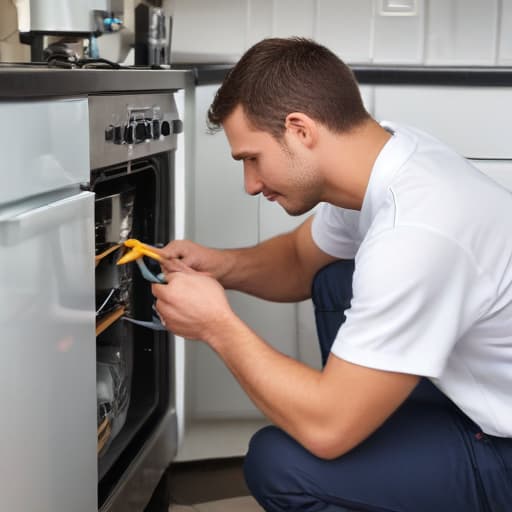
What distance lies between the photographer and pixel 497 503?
4.58 ft

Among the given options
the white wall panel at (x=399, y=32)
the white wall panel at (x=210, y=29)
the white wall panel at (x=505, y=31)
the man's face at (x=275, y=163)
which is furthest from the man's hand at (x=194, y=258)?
the white wall panel at (x=505, y=31)

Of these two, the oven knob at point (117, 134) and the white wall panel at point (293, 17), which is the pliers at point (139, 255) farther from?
the white wall panel at point (293, 17)

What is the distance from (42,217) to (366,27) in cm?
134

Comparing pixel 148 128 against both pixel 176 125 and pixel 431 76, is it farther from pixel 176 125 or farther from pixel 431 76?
pixel 431 76

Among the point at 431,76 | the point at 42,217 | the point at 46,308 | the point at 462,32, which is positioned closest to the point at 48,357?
the point at 46,308

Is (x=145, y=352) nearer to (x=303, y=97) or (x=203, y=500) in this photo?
(x=203, y=500)

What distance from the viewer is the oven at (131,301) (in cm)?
152

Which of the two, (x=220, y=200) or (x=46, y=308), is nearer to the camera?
(x=46, y=308)

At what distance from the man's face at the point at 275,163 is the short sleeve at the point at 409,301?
0.21 metres

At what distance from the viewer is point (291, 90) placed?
1.37 meters

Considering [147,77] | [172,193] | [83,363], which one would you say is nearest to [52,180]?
[83,363]

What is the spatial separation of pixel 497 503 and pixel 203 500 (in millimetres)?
885

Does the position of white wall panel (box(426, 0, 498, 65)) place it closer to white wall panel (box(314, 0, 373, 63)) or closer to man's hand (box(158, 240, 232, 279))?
white wall panel (box(314, 0, 373, 63))

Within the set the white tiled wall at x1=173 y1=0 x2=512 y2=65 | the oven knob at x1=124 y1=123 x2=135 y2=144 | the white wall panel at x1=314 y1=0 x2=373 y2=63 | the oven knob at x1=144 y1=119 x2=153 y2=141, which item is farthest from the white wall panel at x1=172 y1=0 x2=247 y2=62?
the oven knob at x1=124 y1=123 x2=135 y2=144
